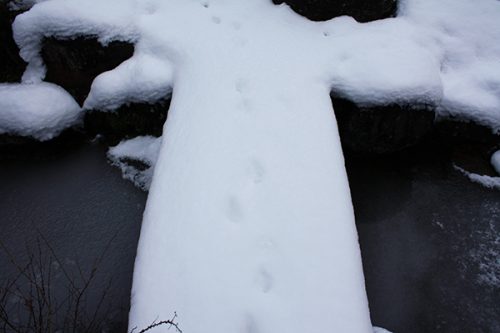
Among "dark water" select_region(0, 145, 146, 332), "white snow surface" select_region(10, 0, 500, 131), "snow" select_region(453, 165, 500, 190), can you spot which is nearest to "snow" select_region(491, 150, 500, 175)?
"snow" select_region(453, 165, 500, 190)

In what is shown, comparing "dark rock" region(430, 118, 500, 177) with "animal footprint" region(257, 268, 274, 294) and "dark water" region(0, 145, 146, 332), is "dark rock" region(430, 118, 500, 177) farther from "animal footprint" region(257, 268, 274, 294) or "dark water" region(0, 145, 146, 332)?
"dark water" region(0, 145, 146, 332)

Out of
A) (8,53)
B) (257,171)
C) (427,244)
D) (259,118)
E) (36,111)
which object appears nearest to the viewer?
(257,171)

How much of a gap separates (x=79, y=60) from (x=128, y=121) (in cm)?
111

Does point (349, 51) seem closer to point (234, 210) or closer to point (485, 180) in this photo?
point (485, 180)

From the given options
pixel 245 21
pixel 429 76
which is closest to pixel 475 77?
pixel 429 76

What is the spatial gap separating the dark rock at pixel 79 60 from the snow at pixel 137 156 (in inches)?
38.9

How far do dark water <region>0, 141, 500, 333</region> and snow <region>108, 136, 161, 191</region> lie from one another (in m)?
0.11

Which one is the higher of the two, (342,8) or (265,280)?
(342,8)

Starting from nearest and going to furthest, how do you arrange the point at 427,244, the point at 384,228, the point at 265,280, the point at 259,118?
the point at 265,280
the point at 259,118
the point at 427,244
the point at 384,228

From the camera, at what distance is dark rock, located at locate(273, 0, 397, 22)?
495 centimetres

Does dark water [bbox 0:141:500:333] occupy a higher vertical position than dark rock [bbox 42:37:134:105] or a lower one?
lower

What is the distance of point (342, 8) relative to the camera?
4.98 m

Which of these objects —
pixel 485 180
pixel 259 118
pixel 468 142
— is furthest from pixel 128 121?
pixel 485 180

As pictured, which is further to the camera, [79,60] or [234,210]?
[79,60]
